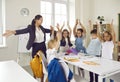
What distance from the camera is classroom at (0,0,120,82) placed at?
78.3 inches

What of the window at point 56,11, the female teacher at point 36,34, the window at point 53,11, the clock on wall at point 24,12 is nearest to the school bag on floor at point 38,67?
the female teacher at point 36,34

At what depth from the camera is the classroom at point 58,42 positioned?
199cm

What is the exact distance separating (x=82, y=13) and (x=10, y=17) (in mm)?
2738

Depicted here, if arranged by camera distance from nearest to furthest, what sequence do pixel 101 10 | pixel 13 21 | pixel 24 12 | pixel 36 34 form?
pixel 36 34, pixel 13 21, pixel 24 12, pixel 101 10

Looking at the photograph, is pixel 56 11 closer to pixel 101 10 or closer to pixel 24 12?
pixel 24 12

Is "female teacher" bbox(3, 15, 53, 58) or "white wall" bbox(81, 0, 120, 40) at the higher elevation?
"white wall" bbox(81, 0, 120, 40)

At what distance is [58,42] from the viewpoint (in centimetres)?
259

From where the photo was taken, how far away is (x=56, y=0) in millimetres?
5738

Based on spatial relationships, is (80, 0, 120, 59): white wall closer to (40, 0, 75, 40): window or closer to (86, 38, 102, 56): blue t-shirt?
(40, 0, 75, 40): window

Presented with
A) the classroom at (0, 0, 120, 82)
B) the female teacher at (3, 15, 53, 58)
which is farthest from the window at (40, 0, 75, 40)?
the female teacher at (3, 15, 53, 58)

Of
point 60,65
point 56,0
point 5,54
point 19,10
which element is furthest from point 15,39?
point 60,65

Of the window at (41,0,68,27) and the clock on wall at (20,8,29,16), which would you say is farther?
the window at (41,0,68,27)

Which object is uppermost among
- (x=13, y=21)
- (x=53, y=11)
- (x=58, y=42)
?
(x=53, y=11)

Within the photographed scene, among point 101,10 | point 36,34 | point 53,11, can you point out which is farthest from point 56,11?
point 36,34
